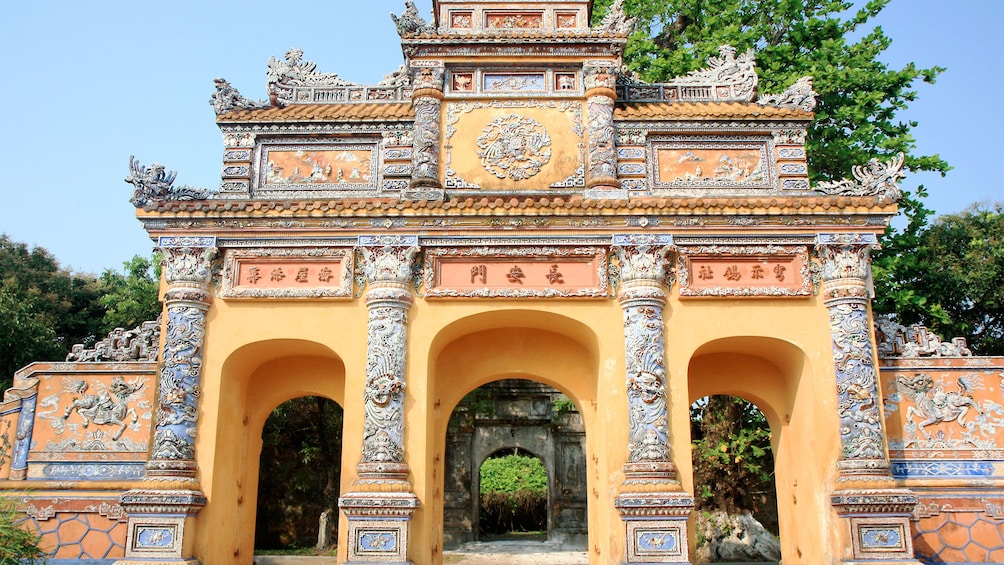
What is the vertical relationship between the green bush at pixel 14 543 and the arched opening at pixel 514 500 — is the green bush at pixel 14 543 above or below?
below

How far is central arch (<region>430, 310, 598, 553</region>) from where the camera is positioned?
40.7 feet

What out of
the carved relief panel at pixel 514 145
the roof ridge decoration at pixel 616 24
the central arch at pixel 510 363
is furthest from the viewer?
the roof ridge decoration at pixel 616 24

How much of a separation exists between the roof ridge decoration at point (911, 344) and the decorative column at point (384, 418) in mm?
6778

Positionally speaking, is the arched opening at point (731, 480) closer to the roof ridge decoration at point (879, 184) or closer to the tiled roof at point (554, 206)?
the roof ridge decoration at point (879, 184)

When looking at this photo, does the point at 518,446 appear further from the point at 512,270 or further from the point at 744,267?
the point at 744,267

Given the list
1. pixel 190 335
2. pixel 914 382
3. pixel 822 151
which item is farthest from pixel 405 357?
pixel 822 151

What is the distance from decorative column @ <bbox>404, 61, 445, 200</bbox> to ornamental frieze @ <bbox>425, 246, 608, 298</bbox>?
4.13ft

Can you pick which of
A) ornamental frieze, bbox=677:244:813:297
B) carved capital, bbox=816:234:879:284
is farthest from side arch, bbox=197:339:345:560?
carved capital, bbox=816:234:879:284

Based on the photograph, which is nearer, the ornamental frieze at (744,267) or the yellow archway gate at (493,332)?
the yellow archway gate at (493,332)

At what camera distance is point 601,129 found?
12.8 m

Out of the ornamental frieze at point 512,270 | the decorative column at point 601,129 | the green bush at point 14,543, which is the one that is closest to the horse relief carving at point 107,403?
the green bush at point 14,543

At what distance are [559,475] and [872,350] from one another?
1248 centimetres

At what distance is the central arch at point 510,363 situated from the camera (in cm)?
1239

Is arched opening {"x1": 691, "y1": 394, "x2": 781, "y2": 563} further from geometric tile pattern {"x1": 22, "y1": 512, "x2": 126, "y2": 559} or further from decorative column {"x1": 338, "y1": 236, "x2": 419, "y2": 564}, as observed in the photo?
geometric tile pattern {"x1": 22, "y1": 512, "x2": 126, "y2": 559}
